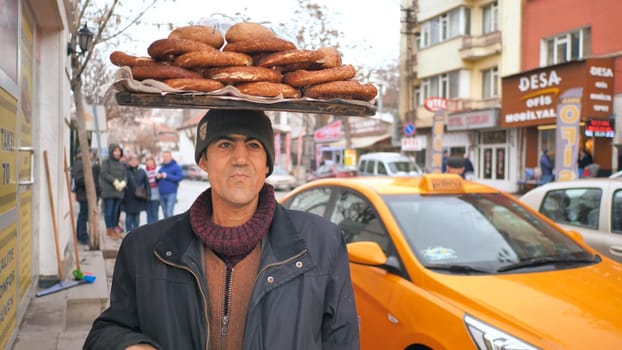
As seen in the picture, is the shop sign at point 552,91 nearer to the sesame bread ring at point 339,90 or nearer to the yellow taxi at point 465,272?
the yellow taxi at point 465,272

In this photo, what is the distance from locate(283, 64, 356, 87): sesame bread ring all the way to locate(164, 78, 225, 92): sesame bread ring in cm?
28

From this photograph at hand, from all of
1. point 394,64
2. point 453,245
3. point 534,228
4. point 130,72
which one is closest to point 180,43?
point 130,72

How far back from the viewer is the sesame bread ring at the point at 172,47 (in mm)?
1828

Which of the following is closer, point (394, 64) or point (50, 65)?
point (50, 65)

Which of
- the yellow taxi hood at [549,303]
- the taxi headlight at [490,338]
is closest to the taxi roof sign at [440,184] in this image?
the yellow taxi hood at [549,303]

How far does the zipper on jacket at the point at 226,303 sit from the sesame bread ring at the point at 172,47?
0.76 m

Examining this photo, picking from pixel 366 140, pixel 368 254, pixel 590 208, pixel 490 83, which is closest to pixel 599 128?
pixel 490 83

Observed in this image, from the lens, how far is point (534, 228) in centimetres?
395

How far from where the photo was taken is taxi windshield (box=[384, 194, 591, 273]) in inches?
136

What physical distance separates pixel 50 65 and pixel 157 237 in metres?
4.67

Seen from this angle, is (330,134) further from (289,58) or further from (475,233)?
(289,58)

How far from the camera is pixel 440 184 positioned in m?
4.16

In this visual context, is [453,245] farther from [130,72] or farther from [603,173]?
[603,173]

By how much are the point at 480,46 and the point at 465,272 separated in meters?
23.3
